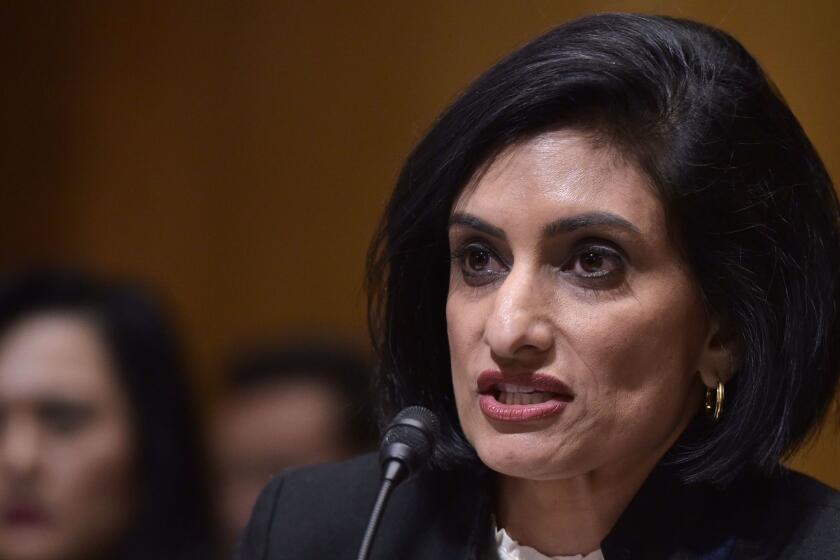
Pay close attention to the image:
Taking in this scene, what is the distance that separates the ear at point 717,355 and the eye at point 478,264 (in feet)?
0.96

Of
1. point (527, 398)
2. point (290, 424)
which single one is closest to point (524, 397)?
point (527, 398)

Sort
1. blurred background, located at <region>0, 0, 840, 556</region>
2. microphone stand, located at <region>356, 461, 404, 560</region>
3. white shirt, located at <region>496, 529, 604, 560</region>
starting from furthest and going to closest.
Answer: blurred background, located at <region>0, 0, 840, 556</region>
white shirt, located at <region>496, 529, 604, 560</region>
microphone stand, located at <region>356, 461, 404, 560</region>

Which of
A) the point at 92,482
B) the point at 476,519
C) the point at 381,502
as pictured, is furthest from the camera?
the point at 92,482

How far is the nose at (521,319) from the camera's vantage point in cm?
166

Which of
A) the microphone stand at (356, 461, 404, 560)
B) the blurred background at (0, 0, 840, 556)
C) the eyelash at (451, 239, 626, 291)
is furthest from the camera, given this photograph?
the blurred background at (0, 0, 840, 556)

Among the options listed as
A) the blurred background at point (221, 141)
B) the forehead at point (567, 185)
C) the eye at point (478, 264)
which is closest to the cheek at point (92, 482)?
the blurred background at point (221, 141)

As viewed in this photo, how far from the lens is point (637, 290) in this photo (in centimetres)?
170

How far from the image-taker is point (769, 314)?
1.75 m

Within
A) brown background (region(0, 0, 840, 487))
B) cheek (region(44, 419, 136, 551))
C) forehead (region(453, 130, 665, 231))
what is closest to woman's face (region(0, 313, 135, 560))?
cheek (region(44, 419, 136, 551))

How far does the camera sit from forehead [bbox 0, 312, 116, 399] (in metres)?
2.59

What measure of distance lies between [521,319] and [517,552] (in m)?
0.39

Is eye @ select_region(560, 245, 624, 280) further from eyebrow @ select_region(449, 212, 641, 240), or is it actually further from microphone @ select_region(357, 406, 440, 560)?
microphone @ select_region(357, 406, 440, 560)

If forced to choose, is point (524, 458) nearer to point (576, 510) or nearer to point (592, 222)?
point (576, 510)

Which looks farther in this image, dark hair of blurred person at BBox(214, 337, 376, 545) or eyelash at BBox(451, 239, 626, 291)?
dark hair of blurred person at BBox(214, 337, 376, 545)
